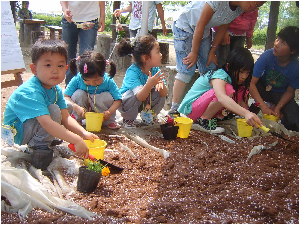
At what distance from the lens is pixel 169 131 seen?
2617 millimetres

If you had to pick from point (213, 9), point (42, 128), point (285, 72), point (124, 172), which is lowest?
point (124, 172)

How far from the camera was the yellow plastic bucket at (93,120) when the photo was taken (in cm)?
260

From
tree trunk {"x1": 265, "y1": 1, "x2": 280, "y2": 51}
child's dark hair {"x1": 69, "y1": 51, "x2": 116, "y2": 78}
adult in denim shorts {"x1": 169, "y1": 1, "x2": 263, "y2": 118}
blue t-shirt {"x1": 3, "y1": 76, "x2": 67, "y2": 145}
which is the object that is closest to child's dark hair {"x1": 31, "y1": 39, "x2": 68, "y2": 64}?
blue t-shirt {"x1": 3, "y1": 76, "x2": 67, "y2": 145}

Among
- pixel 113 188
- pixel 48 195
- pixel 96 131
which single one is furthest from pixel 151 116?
pixel 48 195

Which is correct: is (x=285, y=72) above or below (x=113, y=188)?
above

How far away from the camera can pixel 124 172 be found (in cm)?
204

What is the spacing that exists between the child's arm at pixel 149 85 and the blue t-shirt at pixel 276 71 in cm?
108

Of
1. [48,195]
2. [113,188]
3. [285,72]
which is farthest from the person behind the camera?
[285,72]

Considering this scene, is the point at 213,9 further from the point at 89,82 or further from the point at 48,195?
the point at 48,195

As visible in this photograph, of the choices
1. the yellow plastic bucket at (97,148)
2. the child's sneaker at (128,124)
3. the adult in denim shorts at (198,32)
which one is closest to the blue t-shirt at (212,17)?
the adult in denim shorts at (198,32)

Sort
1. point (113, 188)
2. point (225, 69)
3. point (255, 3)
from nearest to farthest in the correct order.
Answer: point (113, 188) → point (255, 3) → point (225, 69)

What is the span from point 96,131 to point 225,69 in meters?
1.32

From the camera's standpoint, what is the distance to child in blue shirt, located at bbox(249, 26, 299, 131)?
305cm

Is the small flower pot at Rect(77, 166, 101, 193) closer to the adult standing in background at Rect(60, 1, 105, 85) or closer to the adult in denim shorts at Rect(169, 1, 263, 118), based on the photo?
the adult in denim shorts at Rect(169, 1, 263, 118)
